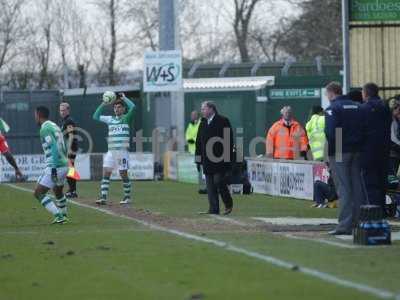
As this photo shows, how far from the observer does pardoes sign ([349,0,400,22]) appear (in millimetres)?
22016

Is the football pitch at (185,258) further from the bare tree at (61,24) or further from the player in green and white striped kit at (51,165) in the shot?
the bare tree at (61,24)

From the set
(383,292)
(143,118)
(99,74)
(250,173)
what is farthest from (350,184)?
(99,74)

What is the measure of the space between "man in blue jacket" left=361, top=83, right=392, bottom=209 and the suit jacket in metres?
3.38

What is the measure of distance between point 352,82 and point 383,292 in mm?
12058

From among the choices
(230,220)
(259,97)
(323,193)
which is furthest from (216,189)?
(259,97)

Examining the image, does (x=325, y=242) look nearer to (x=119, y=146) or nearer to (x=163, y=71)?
(x=119, y=146)

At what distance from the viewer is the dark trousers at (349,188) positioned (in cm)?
1617

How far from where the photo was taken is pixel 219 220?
61.6 feet

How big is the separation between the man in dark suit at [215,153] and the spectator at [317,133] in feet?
13.0

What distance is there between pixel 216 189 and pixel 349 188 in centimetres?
420

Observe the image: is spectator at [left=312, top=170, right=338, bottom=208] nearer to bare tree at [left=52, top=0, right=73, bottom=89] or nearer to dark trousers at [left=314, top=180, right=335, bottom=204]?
dark trousers at [left=314, top=180, right=335, bottom=204]

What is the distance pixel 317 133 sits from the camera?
24.1 metres

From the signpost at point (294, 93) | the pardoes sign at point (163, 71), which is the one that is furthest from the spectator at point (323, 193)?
the signpost at point (294, 93)

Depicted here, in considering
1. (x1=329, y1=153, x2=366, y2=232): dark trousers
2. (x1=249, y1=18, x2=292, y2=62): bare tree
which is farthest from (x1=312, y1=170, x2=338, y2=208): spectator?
(x1=249, y1=18, x2=292, y2=62): bare tree
